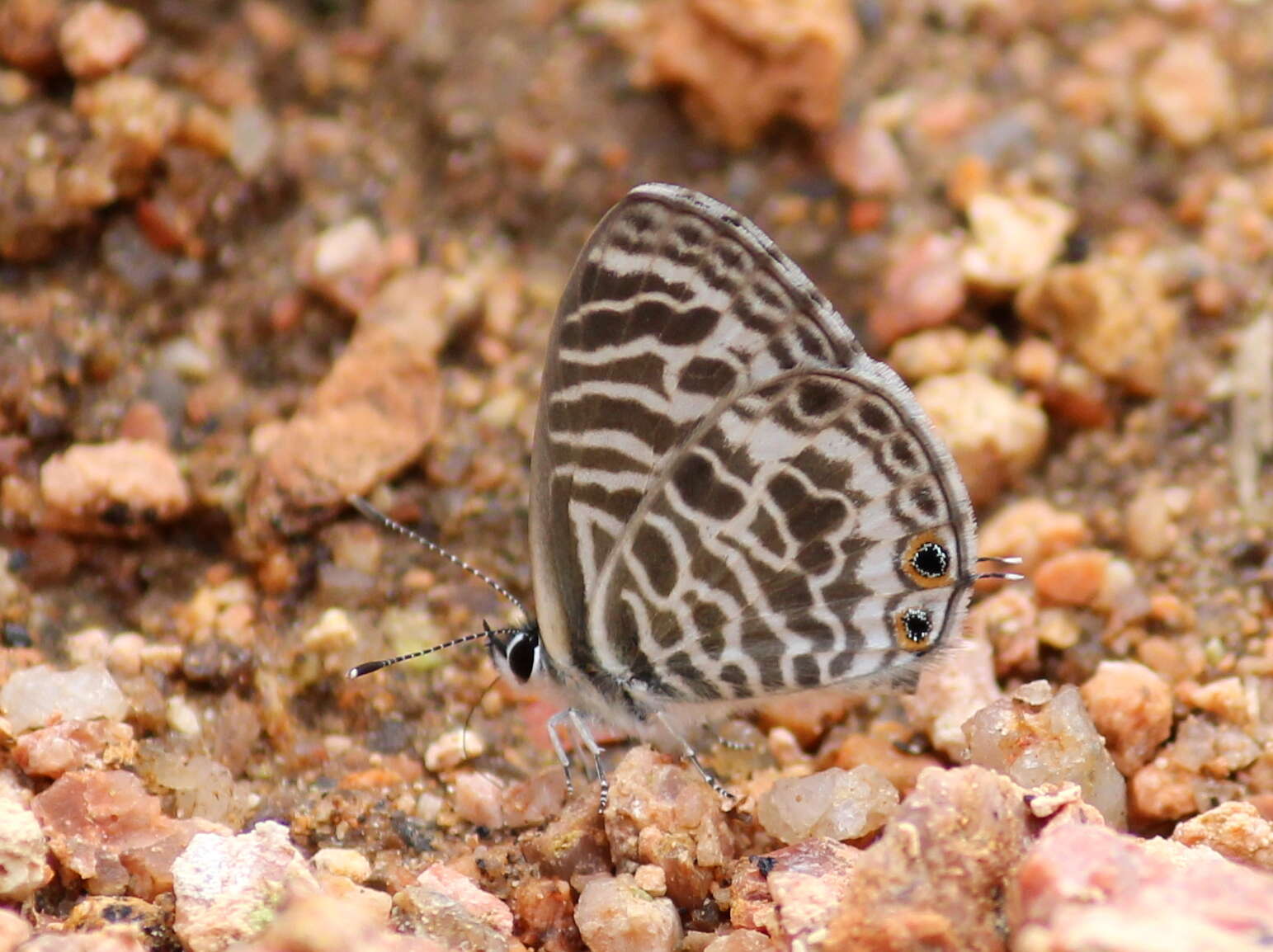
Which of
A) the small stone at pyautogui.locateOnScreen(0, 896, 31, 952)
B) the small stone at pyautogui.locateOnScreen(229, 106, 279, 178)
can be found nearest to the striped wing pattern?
the small stone at pyautogui.locateOnScreen(0, 896, 31, 952)

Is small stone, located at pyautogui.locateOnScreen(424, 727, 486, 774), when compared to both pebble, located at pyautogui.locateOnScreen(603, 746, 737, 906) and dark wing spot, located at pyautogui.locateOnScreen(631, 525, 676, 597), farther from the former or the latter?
dark wing spot, located at pyautogui.locateOnScreen(631, 525, 676, 597)

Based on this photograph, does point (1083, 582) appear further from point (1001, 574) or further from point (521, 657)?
point (521, 657)

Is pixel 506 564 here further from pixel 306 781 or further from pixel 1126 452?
pixel 1126 452

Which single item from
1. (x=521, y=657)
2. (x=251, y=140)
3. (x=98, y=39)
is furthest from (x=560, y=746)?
(x=98, y=39)

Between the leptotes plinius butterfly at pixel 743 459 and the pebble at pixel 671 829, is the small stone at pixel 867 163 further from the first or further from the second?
the pebble at pixel 671 829

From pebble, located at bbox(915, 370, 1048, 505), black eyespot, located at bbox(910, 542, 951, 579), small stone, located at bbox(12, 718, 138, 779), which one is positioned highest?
pebble, located at bbox(915, 370, 1048, 505)

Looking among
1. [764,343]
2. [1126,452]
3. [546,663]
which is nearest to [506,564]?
[546,663]
